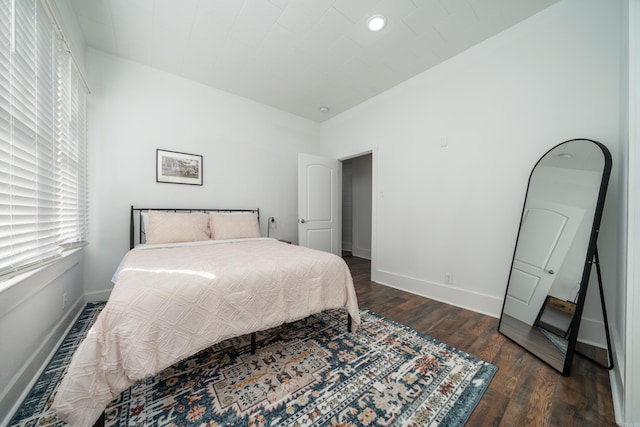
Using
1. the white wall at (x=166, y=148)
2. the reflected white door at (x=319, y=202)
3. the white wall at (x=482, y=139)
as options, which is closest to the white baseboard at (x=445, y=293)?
the white wall at (x=482, y=139)

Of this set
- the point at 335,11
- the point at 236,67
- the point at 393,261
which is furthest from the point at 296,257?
the point at 236,67

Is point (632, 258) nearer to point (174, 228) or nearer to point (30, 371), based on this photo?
point (30, 371)

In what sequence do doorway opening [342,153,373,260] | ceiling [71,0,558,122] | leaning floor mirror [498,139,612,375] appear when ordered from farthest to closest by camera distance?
1. doorway opening [342,153,373,260]
2. ceiling [71,0,558,122]
3. leaning floor mirror [498,139,612,375]

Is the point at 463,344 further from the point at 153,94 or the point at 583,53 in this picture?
the point at 153,94

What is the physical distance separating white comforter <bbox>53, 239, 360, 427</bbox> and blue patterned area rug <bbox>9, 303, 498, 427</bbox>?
A: 0.29m

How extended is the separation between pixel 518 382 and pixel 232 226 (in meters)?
2.98

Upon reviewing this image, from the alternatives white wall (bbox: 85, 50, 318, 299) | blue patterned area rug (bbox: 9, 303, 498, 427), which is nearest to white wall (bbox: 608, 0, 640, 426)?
blue patterned area rug (bbox: 9, 303, 498, 427)

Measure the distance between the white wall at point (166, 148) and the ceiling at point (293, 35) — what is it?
11.9 inches

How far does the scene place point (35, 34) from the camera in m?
1.49

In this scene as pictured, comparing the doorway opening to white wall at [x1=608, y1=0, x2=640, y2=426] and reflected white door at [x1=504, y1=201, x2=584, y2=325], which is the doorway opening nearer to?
reflected white door at [x1=504, y1=201, x2=584, y2=325]

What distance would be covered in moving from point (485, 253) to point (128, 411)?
3.07m

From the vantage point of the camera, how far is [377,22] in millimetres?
2191

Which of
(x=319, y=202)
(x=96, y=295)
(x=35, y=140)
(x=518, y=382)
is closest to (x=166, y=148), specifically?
(x=35, y=140)

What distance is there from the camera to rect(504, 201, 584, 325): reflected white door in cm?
177
